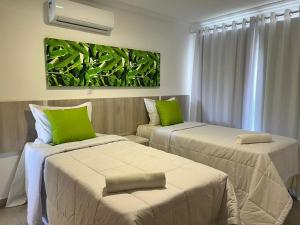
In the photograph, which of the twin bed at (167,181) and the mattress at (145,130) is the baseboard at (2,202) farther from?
the mattress at (145,130)

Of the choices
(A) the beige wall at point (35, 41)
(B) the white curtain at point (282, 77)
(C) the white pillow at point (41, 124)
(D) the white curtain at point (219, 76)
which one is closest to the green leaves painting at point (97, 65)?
(A) the beige wall at point (35, 41)

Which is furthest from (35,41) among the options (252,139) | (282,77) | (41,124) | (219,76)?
(282,77)

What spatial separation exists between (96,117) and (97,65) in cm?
70

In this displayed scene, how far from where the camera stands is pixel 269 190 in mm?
2002

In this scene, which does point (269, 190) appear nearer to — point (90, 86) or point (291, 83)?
point (291, 83)

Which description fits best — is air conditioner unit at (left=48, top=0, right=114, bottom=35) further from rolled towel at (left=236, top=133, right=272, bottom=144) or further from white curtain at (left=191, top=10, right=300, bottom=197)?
rolled towel at (left=236, top=133, right=272, bottom=144)

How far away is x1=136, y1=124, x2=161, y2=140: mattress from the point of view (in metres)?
3.29

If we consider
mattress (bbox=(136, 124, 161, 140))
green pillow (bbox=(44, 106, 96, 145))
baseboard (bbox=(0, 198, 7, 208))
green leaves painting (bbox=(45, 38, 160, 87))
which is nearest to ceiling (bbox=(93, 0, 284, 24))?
green leaves painting (bbox=(45, 38, 160, 87))

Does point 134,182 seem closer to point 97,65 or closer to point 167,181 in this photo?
point 167,181

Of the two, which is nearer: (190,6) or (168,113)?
(190,6)

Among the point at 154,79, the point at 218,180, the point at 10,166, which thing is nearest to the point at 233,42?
the point at 154,79

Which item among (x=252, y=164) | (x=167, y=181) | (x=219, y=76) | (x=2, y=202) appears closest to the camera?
(x=167, y=181)

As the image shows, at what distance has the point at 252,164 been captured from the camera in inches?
84.3

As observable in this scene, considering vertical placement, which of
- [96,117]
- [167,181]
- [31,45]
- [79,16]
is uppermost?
[79,16]
